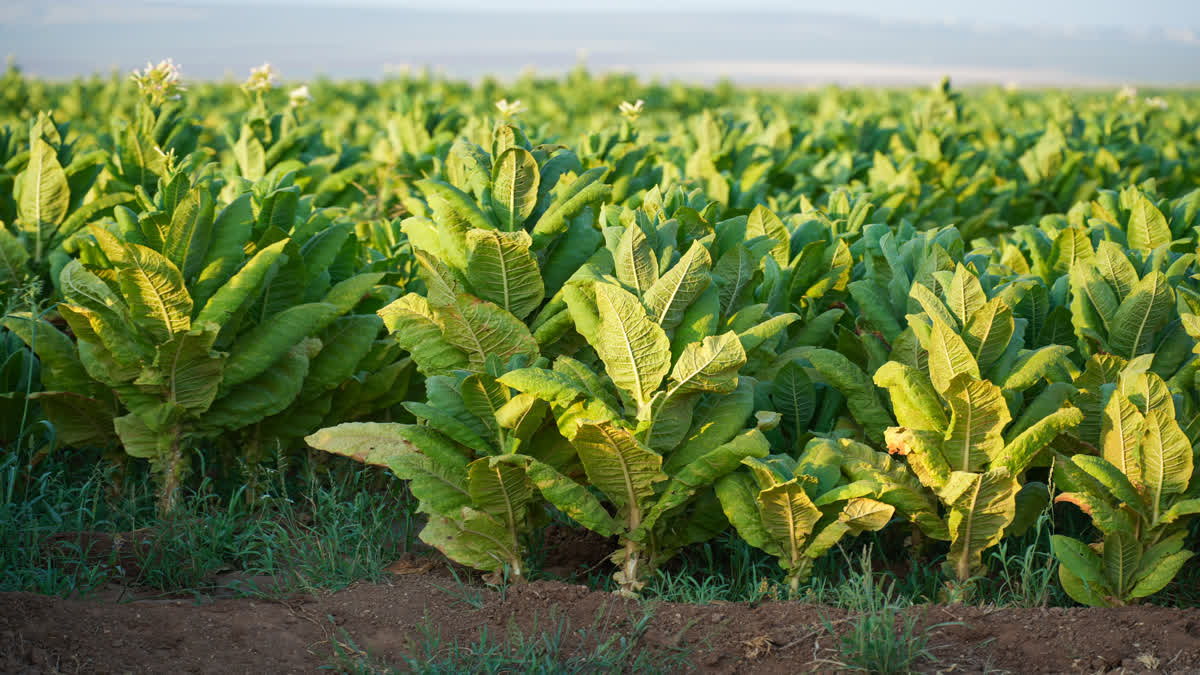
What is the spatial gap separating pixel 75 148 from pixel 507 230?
10.9ft

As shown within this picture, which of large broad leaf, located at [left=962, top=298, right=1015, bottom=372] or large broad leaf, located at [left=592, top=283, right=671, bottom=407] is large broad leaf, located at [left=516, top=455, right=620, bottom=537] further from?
large broad leaf, located at [left=962, top=298, right=1015, bottom=372]

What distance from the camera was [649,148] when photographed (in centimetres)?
698

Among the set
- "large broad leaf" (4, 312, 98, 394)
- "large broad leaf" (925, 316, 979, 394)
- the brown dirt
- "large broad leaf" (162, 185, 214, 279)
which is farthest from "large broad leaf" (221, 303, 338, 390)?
"large broad leaf" (925, 316, 979, 394)

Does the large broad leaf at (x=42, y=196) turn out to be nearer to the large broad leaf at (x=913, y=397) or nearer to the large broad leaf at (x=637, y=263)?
the large broad leaf at (x=637, y=263)

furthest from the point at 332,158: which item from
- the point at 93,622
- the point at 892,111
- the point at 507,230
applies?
the point at 892,111

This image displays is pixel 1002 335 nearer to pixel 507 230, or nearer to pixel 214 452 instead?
pixel 507 230

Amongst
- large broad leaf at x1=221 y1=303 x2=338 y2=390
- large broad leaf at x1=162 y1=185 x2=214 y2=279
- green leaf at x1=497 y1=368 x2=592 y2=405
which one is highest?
large broad leaf at x1=162 y1=185 x2=214 y2=279

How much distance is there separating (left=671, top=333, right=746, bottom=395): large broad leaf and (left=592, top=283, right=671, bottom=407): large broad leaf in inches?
2.4

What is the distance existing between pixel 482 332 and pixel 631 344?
61cm

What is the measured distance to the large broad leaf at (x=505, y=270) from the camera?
10.9ft

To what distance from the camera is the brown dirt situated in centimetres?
267

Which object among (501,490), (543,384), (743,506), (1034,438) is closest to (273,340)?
(501,490)

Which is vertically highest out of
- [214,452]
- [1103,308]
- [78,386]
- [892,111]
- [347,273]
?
[892,111]

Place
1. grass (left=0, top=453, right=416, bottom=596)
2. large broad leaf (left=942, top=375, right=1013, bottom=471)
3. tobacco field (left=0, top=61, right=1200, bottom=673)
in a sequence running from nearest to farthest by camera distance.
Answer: tobacco field (left=0, top=61, right=1200, bottom=673), large broad leaf (left=942, top=375, right=1013, bottom=471), grass (left=0, top=453, right=416, bottom=596)
